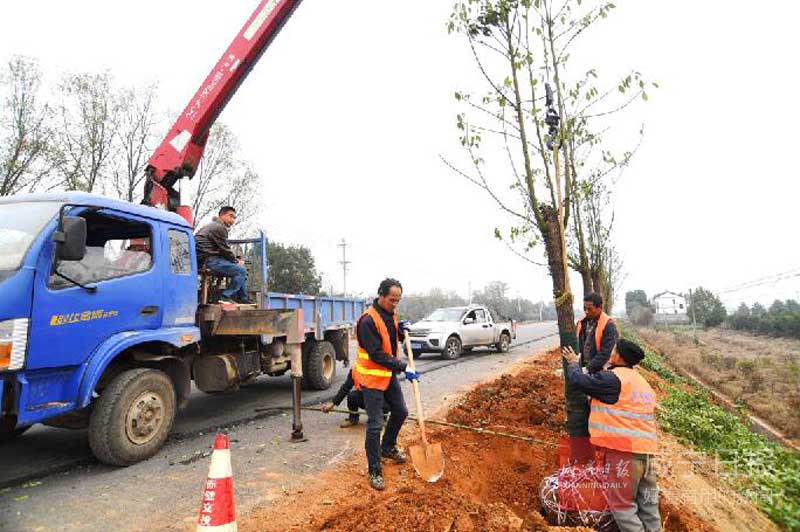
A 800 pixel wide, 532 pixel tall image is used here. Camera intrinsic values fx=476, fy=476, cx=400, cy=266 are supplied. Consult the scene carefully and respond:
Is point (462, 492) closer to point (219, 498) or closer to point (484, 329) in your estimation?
point (219, 498)

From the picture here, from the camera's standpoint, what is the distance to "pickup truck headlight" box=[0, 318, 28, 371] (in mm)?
3575

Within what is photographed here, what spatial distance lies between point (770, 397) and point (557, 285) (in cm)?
975

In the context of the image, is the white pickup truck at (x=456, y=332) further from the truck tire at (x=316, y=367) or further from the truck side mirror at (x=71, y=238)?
the truck side mirror at (x=71, y=238)

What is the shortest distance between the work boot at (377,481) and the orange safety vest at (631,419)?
68.7 inches

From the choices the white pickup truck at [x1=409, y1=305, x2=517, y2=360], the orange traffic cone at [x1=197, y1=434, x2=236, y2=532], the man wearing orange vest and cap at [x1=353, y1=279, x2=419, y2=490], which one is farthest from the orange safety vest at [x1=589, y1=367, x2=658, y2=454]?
the white pickup truck at [x1=409, y1=305, x2=517, y2=360]

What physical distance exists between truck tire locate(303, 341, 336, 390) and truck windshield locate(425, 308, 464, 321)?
22.5 ft

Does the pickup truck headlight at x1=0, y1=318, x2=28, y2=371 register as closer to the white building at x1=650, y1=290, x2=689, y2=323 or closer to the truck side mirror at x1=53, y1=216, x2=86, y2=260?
the truck side mirror at x1=53, y1=216, x2=86, y2=260

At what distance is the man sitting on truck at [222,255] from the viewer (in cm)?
630

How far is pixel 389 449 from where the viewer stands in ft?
15.1

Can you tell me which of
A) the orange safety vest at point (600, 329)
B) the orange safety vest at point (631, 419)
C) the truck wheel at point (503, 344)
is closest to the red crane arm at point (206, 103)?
the orange safety vest at point (600, 329)

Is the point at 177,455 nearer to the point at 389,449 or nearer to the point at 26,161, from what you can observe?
the point at 389,449

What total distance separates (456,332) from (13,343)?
11883mm

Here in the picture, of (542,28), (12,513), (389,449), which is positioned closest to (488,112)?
(542,28)

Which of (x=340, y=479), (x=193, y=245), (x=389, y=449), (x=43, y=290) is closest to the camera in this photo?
(x=43, y=290)
